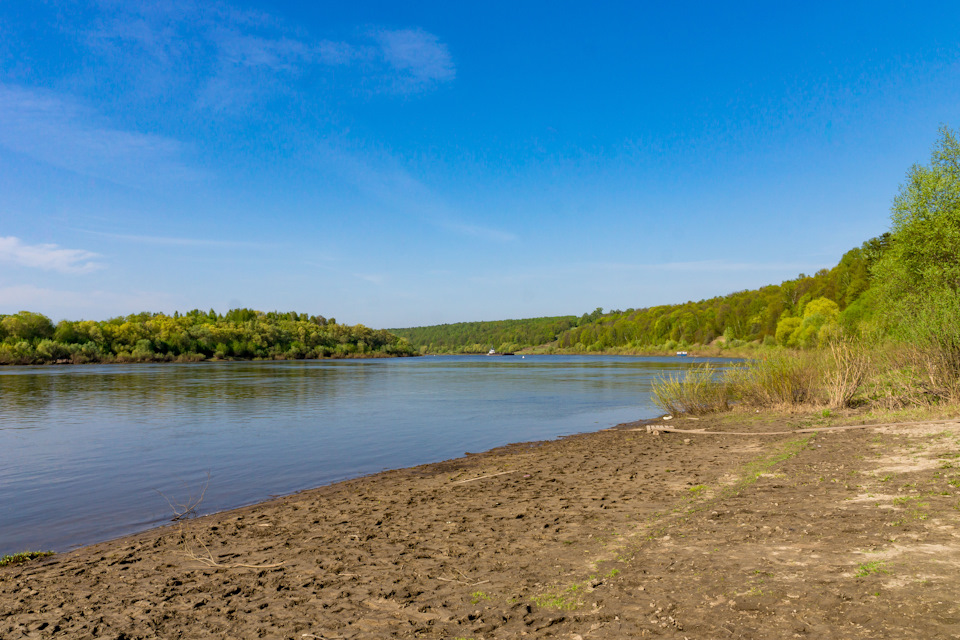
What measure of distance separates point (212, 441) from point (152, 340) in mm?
129126

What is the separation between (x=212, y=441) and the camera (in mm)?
23078

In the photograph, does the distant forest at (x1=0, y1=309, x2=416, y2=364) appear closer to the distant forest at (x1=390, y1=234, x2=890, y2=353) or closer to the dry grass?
the distant forest at (x1=390, y1=234, x2=890, y2=353)

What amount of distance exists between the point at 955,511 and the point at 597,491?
552cm

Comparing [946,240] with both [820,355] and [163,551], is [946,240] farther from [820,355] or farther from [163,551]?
[163,551]

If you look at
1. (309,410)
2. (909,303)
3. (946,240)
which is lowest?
(309,410)

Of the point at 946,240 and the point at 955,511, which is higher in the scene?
the point at 946,240

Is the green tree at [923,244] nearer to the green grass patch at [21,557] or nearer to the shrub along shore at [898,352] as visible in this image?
the shrub along shore at [898,352]

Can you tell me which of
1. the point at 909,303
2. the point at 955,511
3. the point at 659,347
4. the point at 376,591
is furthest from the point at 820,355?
the point at 659,347

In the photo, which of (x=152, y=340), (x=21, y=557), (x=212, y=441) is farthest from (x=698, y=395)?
(x=152, y=340)

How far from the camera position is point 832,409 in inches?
835

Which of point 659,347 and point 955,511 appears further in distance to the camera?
point 659,347

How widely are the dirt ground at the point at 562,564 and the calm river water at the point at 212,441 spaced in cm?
308

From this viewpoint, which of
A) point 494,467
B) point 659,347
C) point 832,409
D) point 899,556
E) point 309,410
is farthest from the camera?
point 659,347

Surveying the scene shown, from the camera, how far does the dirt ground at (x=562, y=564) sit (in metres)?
5.27
